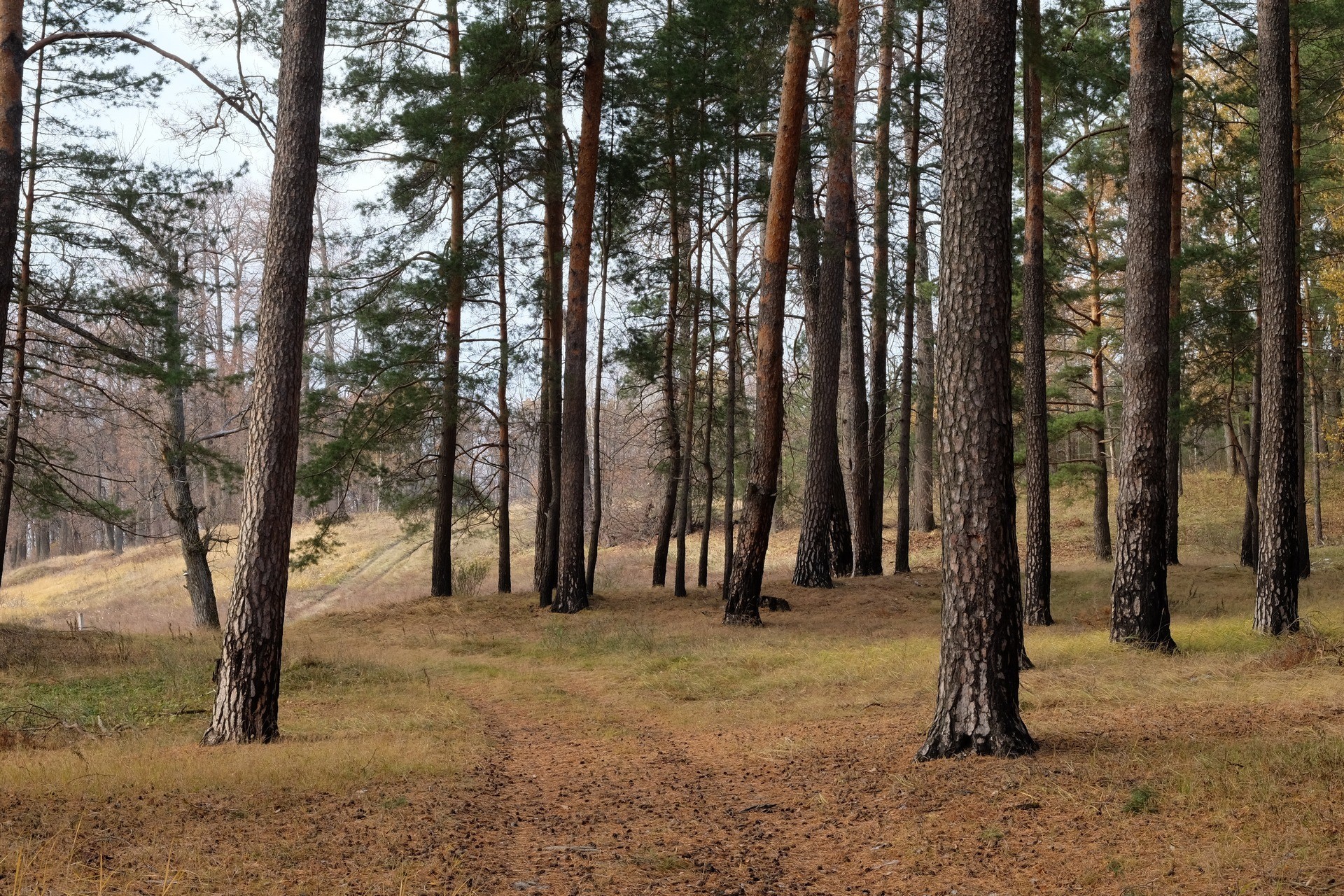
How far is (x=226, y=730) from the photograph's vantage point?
7.28 meters

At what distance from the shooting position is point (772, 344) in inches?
545

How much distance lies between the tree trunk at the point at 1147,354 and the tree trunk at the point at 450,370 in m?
11.4

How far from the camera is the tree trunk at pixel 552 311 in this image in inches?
651

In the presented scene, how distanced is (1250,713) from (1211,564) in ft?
49.8

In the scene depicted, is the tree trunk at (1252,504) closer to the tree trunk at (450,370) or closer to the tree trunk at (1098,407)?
the tree trunk at (1098,407)

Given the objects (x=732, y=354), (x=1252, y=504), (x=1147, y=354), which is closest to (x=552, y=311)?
(x=732, y=354)

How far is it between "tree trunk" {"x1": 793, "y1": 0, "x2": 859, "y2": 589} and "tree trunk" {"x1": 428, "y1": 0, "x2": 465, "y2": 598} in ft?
22.2

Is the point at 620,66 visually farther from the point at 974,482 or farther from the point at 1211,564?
the point at 1211,564

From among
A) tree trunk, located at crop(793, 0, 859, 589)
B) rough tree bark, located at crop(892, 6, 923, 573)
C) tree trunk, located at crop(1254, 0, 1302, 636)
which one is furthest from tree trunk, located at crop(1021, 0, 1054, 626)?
rough tree bark, located at crop(892, 6, 923, 573)

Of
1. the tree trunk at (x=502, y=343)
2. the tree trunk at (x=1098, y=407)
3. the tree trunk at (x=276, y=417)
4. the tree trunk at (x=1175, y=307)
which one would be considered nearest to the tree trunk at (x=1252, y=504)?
the tree trunk at (x=1175, y=307)

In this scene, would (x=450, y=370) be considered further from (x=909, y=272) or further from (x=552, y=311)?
(x=909, y=272)

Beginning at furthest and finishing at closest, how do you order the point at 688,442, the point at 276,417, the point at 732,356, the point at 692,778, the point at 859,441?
the point at 859,441
the point at 688,442
the point at 732,356
the point at 276,417
the point at 692,778

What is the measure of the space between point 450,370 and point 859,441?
27.4 ft

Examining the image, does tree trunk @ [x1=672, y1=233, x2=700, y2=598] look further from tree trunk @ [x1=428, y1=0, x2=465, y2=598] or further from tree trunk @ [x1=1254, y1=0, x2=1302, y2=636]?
tree trunk @ [x1=1254, y1=0, x2=1302, y2=636]
